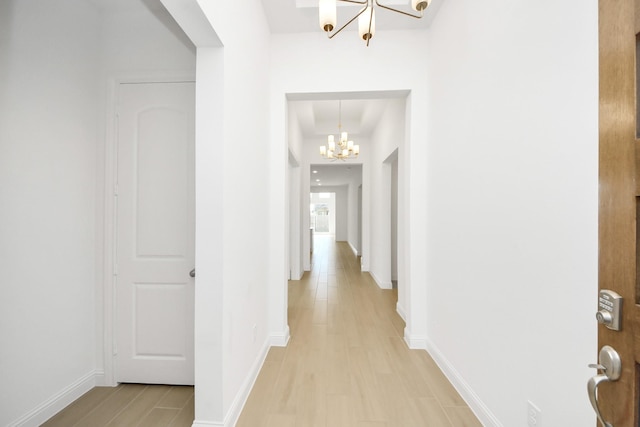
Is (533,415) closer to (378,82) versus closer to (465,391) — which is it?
(465,391)

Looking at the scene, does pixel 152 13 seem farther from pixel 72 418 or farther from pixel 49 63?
pixel 72 418

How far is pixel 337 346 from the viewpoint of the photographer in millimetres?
2785

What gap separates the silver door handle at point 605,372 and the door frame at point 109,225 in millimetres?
2658

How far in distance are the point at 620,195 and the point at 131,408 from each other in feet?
9.03

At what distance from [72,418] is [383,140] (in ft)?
16.0

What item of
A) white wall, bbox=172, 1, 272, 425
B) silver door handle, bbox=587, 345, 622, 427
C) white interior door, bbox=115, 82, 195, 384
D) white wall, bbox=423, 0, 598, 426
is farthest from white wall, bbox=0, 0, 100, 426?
white wall, bbox=423, 0, 598, 426

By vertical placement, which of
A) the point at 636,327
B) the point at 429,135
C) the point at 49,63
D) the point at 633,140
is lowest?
the point at 636,327

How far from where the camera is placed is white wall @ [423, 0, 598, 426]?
1.12 m

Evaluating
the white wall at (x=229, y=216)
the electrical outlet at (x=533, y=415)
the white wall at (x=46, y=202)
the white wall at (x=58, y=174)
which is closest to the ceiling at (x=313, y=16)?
the white wall at (x=229, y=216)

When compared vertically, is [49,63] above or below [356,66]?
below

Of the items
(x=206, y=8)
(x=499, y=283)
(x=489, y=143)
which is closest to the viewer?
(x=206, y=8)

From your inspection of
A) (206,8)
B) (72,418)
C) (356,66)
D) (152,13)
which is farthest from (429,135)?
(72,418)

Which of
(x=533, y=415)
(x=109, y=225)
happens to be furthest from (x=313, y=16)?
(x=533, y=415)

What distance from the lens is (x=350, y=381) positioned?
2199mm
